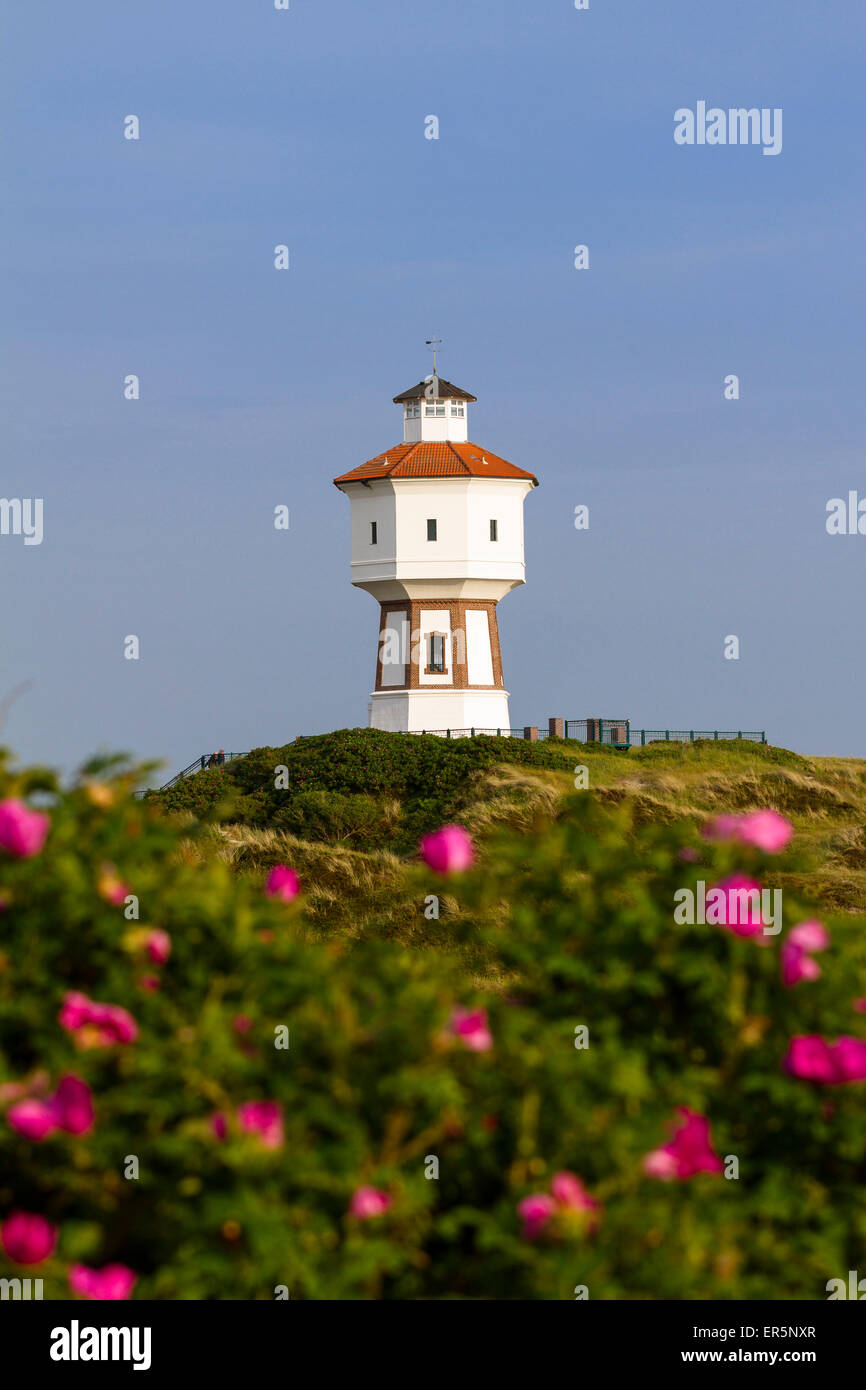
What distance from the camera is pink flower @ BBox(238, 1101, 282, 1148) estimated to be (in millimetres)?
4238

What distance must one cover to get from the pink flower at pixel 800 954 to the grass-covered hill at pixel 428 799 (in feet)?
56.1

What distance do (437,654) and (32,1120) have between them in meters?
46.1

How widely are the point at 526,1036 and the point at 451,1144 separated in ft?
1.25

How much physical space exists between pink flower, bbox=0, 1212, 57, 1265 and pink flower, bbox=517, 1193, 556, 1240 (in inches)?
47.9

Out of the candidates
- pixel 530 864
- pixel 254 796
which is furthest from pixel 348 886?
pixel 530 864

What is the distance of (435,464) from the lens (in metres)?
50.5

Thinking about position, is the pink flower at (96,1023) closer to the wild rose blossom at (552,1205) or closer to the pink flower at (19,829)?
the pink flower at (19,829)

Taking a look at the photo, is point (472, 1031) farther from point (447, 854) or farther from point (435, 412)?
point (435, 412)

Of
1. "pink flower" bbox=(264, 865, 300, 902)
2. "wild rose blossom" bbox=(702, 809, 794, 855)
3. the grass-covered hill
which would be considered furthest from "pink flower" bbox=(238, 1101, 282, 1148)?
the grass-covered hill

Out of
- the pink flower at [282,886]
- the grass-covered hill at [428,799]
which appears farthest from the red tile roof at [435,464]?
the pink flower at [282,886]

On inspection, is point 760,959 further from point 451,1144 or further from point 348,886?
point 348,886

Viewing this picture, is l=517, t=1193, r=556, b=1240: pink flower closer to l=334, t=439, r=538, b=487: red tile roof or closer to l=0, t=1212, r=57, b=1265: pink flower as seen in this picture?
l=0, t=1212, r=57, b=1265: pink flower

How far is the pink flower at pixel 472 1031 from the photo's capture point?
455 cm
